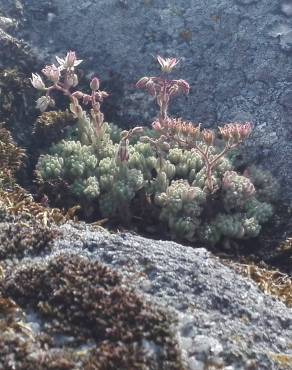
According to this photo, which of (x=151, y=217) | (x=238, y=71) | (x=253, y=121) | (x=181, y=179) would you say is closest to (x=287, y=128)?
(x=253, y=121)

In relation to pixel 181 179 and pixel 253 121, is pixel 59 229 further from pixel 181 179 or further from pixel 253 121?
pixel 253 121

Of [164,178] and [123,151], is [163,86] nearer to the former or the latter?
[123,151]

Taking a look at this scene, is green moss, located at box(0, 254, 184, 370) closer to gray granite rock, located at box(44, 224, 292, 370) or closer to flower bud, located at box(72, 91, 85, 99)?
gray granite rock, located at box(44, 224, 292, 370)

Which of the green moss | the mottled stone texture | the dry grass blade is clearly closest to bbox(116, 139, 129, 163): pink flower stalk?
the mottled stone texture

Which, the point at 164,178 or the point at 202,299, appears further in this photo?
the point at 164,178

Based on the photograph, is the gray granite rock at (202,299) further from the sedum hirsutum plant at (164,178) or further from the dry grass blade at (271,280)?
the sedum hirsutum plant at (164,178)

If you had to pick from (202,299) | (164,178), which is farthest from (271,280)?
(164,178)
